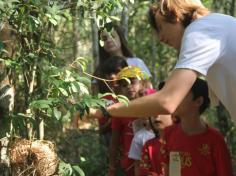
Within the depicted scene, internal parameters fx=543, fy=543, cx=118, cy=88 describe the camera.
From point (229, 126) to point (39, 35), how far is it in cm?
267

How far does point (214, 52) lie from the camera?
183cm

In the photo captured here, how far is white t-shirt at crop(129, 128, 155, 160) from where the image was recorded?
3102 millimetres

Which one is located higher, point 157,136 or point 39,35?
point 39,35

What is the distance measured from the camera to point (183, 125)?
256cm

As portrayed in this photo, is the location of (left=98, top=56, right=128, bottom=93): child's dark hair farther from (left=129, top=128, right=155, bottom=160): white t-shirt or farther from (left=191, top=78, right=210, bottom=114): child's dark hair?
(left=191, top=78, right=210, bottom=114): child's dark hair

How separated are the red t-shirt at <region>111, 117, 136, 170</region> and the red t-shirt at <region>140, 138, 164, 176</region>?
286 millimetres

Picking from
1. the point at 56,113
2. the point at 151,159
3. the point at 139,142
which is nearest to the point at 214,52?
the point at 56,113

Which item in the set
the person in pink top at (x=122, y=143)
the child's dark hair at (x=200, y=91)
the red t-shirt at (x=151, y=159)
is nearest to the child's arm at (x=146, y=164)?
the red t-shirt at (x=151, y=159)

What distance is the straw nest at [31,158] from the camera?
1.89 meters

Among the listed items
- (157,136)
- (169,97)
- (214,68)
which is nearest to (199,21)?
(214,68)

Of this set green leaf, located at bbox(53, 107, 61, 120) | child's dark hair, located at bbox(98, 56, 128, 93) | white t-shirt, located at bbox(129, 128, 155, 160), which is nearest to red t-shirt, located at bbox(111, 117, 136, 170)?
white t-shirt, located at bbox(129, 128, 155, 160)

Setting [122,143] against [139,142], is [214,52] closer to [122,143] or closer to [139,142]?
[139,142]

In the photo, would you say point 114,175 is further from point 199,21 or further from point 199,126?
point 199,21

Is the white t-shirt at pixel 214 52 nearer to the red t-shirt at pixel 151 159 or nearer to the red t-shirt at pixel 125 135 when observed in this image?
the red t-shirt at pixel 151 159
